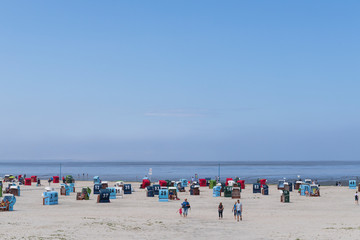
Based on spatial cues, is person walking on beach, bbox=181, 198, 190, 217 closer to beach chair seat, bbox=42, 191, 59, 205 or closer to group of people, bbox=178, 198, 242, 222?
group of people, bbox=178, 198, 242, 222

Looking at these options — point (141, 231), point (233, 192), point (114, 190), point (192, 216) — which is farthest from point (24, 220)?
point (233, 192)

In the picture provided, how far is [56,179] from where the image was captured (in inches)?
3108

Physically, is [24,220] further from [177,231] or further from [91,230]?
[177,231]

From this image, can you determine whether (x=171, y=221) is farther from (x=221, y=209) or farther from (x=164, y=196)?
(x=164, y=196)

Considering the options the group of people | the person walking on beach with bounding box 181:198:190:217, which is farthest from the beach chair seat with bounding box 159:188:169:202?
the person walking on beach with bounding box 181:198:190:217

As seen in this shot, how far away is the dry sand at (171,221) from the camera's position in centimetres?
2409

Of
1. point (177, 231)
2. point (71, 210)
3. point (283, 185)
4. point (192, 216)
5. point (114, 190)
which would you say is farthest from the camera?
point (283, 185)

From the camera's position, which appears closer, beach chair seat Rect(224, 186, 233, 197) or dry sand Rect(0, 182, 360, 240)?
dry sand Rect(0, 182, 360, 240)

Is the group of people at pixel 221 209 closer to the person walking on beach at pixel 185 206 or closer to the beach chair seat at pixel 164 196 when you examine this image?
the person walking on beach at pixel 185 206

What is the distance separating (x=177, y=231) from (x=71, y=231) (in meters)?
5.44

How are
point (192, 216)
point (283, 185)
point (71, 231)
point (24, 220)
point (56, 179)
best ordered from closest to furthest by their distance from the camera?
point (71, 231) < point (24, 220) < point (192, 216) < point (283, 185) < point (56, 179)

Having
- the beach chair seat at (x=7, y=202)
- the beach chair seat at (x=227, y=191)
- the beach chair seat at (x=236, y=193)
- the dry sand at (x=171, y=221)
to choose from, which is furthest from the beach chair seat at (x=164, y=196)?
the beach chair seat at (x=7, y=202)

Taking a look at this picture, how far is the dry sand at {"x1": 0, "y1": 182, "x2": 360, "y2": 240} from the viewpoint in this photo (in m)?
24.1

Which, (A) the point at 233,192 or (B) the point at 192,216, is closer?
(B) the point at 192,216
